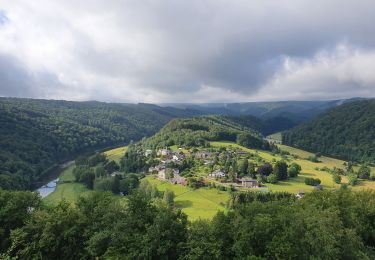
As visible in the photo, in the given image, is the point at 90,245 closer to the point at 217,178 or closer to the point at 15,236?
the point at 15,236

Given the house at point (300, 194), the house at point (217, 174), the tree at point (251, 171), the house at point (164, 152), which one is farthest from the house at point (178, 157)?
the house at point (300, 194)

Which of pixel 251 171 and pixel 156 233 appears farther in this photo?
pixel 251 171

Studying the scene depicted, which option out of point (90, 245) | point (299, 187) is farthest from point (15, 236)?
point (299, 187)

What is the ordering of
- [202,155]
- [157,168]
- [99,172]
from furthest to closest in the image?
[202,155], [157,168], [99,172]

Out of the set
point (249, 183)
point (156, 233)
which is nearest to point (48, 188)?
point (249, 183)

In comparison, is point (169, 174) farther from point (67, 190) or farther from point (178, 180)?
point (67, 190)

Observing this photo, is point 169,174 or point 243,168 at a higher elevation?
point 243,168
